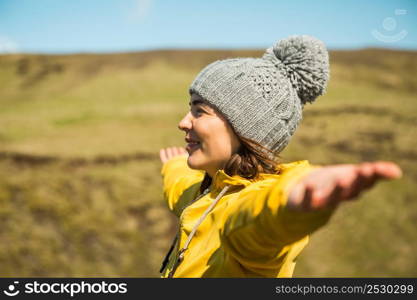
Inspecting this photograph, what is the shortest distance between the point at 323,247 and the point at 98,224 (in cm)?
453

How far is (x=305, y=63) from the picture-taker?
94.7 inches

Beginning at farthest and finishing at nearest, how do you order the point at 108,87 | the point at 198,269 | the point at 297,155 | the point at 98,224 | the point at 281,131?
the point at 108,87 < the point at 297,155 < the point at 98,224 < the point at 281,131 < the point at 198,269

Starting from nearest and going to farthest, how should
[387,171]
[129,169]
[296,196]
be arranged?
1. [387,171]
2. [296,196]
3. [129,169]

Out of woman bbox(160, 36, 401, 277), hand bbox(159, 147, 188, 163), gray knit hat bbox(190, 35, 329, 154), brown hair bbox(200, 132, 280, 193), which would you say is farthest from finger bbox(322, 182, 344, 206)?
hand bbox(159, 147, 188, 163)

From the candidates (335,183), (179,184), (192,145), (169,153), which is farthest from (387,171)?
(169,153)

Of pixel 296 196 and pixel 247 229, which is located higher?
pixel 296 196

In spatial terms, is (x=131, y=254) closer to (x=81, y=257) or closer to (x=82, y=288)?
(x=81, y=257)

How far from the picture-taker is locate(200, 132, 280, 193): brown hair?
2.28 metres

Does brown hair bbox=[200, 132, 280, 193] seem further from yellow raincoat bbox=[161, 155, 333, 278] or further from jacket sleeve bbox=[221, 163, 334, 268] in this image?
jacket sleeve bbox=[221, 163, 334, 268]

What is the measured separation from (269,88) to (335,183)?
4.08 feet

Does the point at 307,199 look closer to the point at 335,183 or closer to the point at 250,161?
the point at 335,183

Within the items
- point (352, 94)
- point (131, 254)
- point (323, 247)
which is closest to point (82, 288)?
point (131, 254)

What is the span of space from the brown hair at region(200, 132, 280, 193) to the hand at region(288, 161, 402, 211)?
0.93 m

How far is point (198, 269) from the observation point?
2.09 meters
